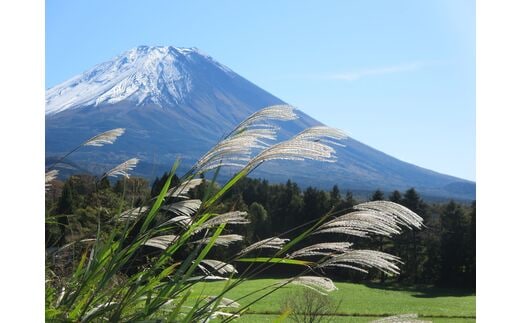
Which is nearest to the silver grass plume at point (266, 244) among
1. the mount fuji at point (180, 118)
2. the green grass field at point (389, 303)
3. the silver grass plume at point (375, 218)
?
the silver grass plume at point (375, 218)

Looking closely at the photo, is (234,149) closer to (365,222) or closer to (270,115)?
(270,115)

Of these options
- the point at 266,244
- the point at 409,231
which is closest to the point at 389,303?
the point at 409,231

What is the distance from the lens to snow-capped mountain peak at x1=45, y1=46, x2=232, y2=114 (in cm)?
8069

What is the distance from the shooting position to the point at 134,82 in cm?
8894

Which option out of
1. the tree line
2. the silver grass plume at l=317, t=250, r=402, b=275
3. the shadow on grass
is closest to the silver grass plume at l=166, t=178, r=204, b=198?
the silver grass plume at l=317, t=250, r=402, b=275

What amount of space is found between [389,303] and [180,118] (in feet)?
208

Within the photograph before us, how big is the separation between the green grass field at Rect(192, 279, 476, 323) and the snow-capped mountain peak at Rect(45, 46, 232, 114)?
202ft

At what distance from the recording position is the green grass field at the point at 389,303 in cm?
1404

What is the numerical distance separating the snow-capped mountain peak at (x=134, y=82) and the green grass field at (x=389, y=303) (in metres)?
61.6

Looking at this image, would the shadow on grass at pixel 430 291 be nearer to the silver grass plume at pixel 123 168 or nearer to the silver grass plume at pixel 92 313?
the silver grass plume at pixel 123 168
